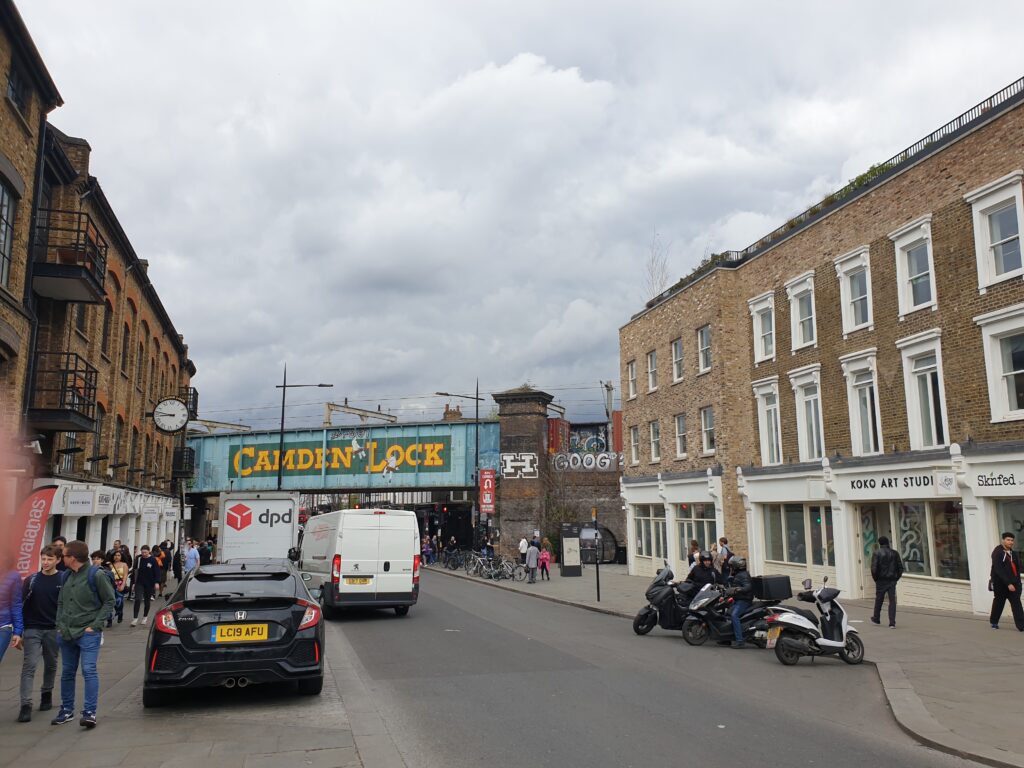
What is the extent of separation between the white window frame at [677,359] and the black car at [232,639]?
873 inches

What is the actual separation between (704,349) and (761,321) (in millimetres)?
2842

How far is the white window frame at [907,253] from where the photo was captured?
58.4 ft

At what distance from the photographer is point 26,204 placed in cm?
1638

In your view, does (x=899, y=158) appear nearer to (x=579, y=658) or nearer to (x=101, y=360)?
(x=579, y=658)

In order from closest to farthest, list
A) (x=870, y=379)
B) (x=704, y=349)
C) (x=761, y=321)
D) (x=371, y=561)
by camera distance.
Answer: (x=371, y=561)
(x=870, y=379)
(x=761, y=321)
(x=704, y=349)

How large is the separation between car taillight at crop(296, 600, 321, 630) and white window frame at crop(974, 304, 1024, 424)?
1368 centimetres

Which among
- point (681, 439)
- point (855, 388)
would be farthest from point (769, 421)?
point (681, 439)

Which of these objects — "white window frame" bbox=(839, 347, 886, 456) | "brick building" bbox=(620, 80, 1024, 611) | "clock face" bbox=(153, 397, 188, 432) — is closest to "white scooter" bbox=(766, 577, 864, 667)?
"brick building" bbox=(620, 80, 1024, 611)

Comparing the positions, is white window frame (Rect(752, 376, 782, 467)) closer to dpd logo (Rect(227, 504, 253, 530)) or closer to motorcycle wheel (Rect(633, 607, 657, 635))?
motorcycle wheel (Rect(633, 607, 657, 635))

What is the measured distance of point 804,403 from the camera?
22.7 metres

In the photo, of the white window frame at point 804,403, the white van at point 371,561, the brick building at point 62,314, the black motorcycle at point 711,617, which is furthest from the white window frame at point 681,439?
the brick building at point 62,314

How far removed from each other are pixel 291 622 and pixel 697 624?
7.62m

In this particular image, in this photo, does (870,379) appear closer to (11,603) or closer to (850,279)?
(850,279)

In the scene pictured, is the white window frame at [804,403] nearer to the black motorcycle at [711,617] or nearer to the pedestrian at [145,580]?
the black motorcycle at [711,617]
